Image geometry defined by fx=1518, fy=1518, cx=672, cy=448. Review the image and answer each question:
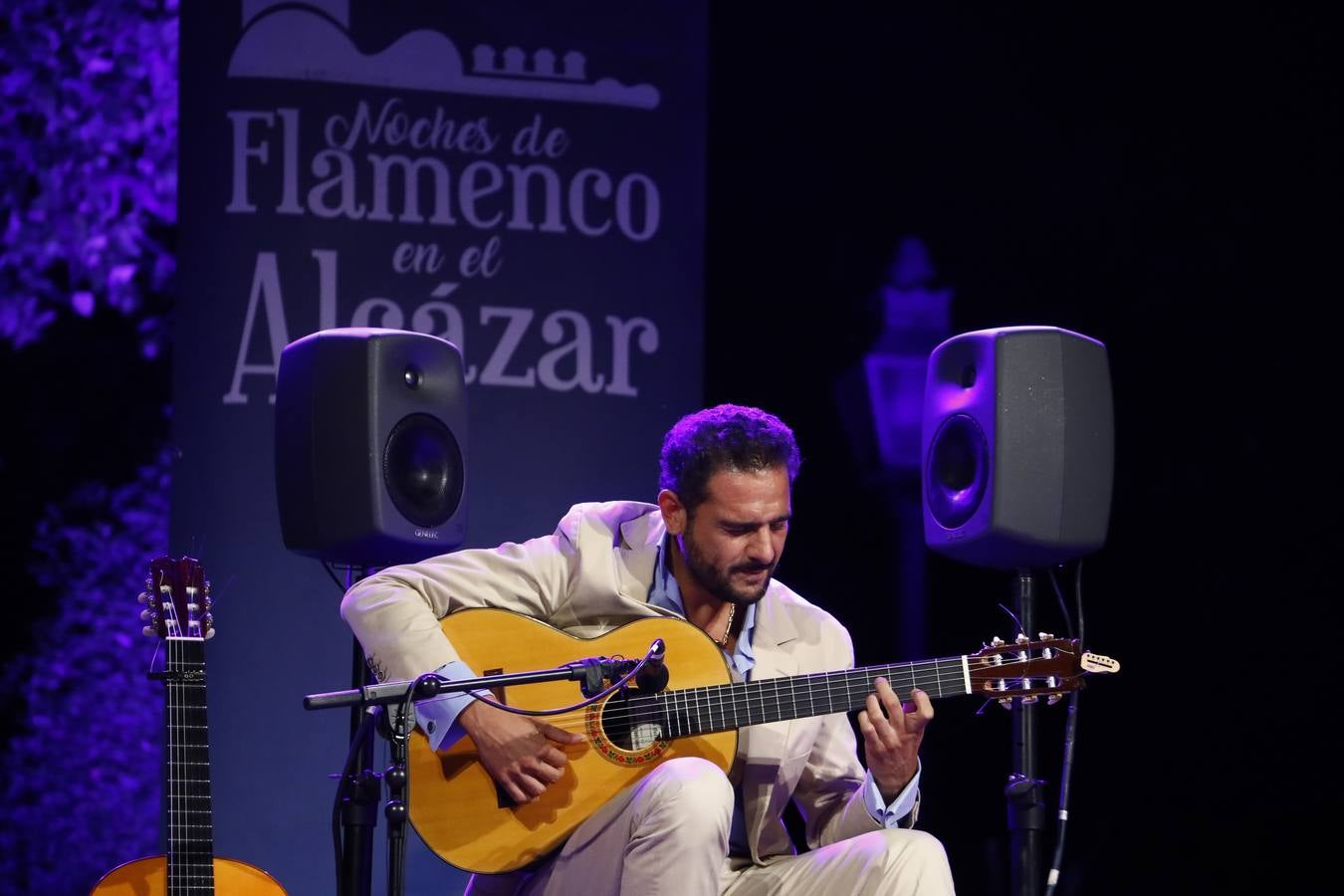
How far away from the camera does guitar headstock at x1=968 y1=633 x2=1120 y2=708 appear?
8.79 feet

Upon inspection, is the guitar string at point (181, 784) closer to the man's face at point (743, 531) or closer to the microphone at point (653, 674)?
the microphone at point (653, 674)

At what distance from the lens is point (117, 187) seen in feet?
13.9

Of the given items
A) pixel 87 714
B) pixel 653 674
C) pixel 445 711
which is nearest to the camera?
pixel 653 674

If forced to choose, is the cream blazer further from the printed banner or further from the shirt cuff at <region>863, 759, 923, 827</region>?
the printed banner

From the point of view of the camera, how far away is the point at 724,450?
9.65ft

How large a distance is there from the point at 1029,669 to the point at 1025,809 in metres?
0.31

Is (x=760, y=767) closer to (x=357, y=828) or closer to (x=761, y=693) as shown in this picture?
(x=761, y=693)

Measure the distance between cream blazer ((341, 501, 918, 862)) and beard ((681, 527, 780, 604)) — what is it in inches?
3.9

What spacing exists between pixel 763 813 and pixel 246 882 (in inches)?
36.7

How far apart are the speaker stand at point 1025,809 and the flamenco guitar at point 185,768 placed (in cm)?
133

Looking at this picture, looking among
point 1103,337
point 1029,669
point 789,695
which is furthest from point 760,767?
point 1103,337

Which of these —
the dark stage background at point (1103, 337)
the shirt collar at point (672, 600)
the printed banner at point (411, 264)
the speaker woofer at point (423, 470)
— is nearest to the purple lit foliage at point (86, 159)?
the dark stage background at point (1103, 337)

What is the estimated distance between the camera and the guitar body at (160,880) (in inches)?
99.2

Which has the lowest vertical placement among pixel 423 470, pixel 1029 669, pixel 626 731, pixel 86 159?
pixel 626 731
